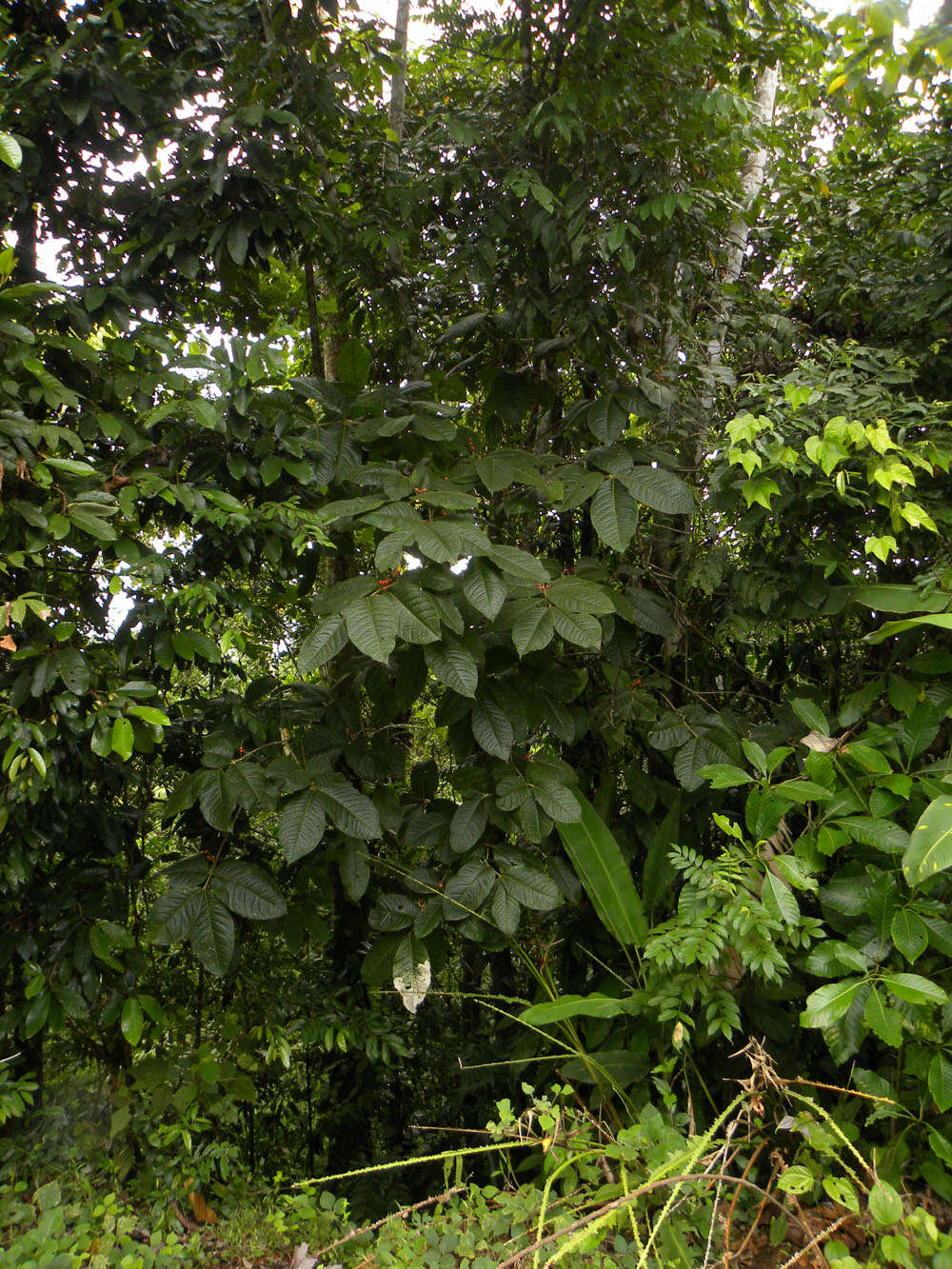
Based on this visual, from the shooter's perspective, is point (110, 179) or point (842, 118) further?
point (842, 118)

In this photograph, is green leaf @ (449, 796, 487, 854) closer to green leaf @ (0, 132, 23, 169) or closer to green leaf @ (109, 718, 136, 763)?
green leaf @ (109, 718, 136, 763)

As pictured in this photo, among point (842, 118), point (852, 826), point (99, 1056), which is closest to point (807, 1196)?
point (852, 826)

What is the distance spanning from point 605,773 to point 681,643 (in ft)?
1.59

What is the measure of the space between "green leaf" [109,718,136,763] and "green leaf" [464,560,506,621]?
743mm

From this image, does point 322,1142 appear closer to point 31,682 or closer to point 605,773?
point 605,773

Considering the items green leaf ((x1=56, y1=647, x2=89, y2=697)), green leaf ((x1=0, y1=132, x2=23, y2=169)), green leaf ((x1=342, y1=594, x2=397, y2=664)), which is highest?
green leaf ((x1=0, y1=132, x2=23, y2=169))

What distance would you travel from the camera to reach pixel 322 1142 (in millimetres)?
3234

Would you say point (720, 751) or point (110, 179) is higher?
point (110, 179)

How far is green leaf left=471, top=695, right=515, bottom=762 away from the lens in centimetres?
184

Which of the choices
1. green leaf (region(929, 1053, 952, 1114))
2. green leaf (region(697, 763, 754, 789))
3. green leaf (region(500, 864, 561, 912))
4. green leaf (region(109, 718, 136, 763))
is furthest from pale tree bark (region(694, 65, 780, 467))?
green leaf (region(109, 718, 136, 763))

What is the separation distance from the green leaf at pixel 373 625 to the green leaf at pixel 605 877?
887 mm

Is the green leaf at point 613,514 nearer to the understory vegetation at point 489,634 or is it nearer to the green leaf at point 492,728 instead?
the understory vegetation at point 489,634

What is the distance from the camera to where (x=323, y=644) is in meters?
1.56

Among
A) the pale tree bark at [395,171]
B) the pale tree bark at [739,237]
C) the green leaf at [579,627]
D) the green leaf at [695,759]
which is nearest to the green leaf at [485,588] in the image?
the green leaf at [579,627]
